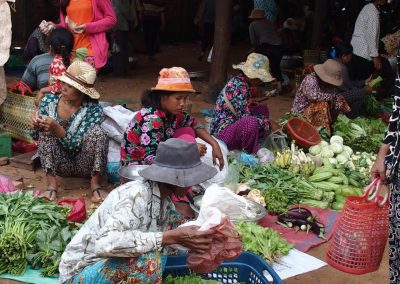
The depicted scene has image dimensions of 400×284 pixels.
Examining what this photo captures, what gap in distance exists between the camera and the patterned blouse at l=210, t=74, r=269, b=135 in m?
5.84

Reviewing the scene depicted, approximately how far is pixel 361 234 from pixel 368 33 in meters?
5.16

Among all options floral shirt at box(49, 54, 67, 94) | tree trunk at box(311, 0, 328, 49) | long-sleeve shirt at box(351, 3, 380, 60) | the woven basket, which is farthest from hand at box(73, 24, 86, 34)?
tree trunk at box(311, 0, 328, 49)

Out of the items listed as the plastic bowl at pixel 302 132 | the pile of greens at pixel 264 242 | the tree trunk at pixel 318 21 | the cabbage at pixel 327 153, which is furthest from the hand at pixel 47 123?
the tree trunk at pixel 318 21

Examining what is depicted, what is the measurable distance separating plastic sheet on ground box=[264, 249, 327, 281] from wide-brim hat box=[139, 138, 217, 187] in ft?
4.49

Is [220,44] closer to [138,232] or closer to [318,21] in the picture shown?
[318,21]

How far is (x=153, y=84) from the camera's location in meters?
10.2

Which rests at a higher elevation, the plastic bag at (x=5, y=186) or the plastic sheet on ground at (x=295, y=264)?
the plastic bag at (x=5, y=186)

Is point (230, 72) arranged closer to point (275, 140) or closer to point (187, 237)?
point (275, 140)

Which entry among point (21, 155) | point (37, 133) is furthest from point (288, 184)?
point (21, 155)

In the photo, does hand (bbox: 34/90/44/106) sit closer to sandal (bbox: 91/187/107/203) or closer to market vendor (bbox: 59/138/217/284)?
sandal (bbox: 91/187/107/203)

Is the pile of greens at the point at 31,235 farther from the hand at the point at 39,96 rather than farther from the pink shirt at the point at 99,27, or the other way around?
the pink shirt at the point at 99,27

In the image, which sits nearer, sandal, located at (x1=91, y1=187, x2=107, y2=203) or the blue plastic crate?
the blue plastic crate

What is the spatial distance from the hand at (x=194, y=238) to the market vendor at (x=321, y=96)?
4.20 meters

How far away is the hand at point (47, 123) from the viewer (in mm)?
4668
